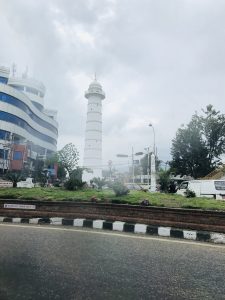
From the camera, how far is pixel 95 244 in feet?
23.4

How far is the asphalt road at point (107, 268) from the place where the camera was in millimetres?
3990

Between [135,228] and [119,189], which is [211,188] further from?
[135,228]

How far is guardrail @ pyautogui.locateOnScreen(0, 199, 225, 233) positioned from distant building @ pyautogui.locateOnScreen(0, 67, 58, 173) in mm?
41089

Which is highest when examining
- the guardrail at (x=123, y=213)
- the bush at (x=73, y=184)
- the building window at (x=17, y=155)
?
the building window at (x=17, y=155)

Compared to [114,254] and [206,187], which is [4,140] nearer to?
[206,187]

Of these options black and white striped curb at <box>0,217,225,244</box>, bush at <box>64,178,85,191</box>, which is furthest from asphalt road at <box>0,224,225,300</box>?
bush at <box>64,178,85,191</box>

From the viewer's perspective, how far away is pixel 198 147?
45.6m

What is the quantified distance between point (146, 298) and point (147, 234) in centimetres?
547

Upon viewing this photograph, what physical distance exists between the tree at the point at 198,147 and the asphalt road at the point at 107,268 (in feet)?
127

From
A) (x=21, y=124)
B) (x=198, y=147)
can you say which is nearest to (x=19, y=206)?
(x=198, y=147)

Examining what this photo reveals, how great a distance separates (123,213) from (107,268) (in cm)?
518

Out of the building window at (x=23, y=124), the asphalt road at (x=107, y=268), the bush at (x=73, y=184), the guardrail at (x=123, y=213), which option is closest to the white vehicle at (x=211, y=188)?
the bush at (x=73, y=184)

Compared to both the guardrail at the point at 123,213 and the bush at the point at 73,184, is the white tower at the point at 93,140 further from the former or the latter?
the guardrail at the point at 123,213

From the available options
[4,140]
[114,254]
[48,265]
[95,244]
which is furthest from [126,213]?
[4,140]
